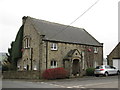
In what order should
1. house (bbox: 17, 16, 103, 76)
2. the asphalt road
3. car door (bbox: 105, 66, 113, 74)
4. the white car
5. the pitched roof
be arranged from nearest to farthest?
the asphalt road
the white car
house (bbox: 17, 16, 103, 76)
car door (bbox: 105, 66, 113, 74)
the pitched roof

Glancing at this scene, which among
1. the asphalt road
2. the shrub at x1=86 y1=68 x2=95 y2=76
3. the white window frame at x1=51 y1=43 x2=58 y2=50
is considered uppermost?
the white window frame at x1=51 y1=43 x2=58 y2=50

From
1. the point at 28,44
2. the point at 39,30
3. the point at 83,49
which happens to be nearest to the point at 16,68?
the point at 28,44

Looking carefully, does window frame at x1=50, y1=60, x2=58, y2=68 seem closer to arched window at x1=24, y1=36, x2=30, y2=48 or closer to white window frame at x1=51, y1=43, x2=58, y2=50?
white window frame at x1=51, y1=43, x2=58, y2=50

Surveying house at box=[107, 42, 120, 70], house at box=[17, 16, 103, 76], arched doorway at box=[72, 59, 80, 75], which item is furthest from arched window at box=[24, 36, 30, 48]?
house at box=[107, 42, 120, 70]

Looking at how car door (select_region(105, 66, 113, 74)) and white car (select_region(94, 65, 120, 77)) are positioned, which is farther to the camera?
car door (select_region(105, 66, 113, 74))

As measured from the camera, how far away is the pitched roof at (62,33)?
32.5 meters

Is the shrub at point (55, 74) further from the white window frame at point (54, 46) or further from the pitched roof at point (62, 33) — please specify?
the pitched roof at point (62, 33)

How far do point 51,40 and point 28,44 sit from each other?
183 inches

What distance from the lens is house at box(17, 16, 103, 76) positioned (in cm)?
3083

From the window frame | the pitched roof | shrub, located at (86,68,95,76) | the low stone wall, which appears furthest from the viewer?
shrub, located at (86,68,95,76)

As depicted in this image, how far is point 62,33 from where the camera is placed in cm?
3528

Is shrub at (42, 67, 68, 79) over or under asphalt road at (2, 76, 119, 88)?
over

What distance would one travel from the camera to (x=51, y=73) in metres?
26.8

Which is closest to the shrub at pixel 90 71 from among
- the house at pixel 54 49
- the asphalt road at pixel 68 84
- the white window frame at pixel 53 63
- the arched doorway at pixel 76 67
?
the house at pixel 54 49
